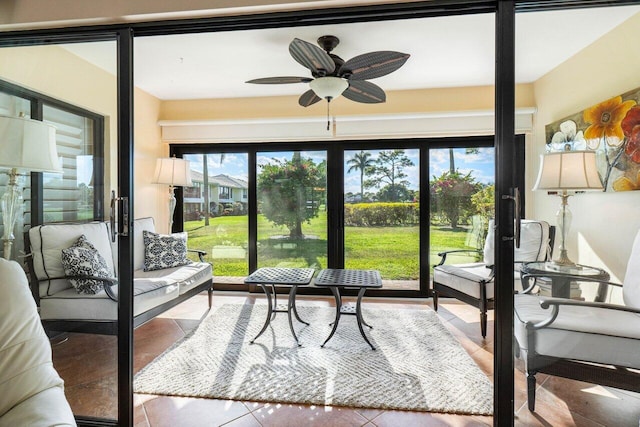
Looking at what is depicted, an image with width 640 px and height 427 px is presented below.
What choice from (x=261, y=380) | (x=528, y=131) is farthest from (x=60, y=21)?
(x=528, y=131)

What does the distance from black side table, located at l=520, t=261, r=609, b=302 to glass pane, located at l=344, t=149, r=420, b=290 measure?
2185 millimetres

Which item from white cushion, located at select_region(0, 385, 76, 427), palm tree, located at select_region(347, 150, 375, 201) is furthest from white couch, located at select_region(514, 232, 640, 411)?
palm tree, located at select_region(347, 150, 375, 201)

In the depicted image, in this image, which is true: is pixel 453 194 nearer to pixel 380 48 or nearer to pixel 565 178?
pixel 380 48

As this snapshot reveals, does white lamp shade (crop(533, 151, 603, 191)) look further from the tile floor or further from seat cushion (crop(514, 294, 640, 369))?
the tile floor

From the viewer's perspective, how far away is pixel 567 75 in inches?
71.5

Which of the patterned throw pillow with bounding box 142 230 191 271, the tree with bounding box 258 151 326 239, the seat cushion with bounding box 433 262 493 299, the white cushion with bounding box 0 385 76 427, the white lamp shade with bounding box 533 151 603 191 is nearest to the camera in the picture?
the white cushion with bounding box 0 385 76 427

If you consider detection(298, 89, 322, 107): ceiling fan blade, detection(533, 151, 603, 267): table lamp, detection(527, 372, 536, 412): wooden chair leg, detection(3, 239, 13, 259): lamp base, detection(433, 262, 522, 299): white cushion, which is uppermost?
detection(298, 89, 322, 107): ceiling fan blade

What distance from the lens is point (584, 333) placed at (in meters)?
1.59

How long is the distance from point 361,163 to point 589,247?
2.64 m

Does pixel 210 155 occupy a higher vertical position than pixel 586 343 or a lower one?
higher

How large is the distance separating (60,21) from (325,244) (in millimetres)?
3142

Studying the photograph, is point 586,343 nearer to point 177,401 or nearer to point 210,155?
point 177,401

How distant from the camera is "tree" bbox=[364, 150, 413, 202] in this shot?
12.8 ft

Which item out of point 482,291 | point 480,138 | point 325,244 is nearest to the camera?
point 482,291
